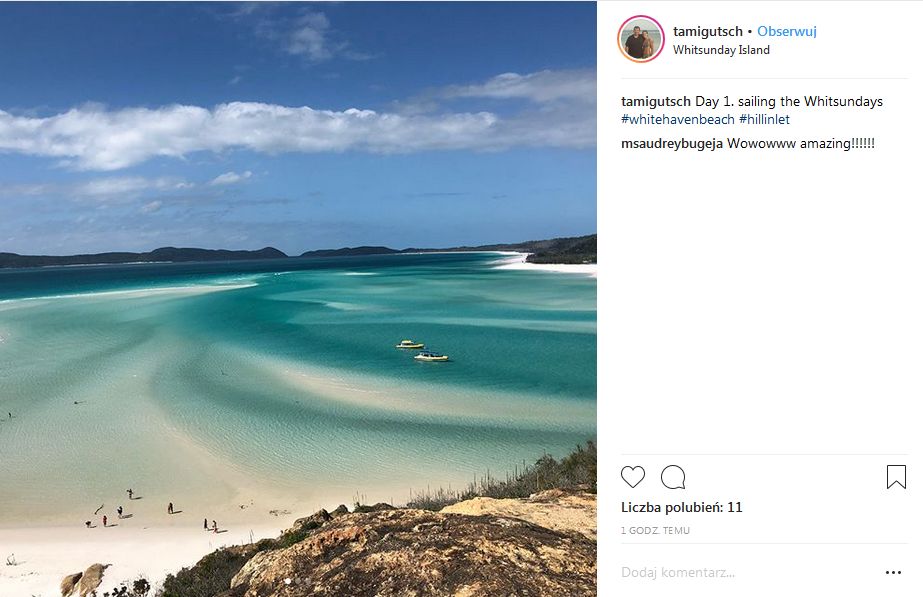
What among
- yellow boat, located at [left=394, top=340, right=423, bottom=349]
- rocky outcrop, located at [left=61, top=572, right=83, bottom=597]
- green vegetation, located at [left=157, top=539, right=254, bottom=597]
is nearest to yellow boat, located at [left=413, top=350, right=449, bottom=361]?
yellow boat, located at [left=394, top=340, right=423, bottom=349]

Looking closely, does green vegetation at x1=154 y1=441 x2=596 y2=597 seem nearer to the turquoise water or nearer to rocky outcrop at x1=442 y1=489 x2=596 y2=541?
rocky outcrop at x1=442 y1=489 x2=596 y2=541

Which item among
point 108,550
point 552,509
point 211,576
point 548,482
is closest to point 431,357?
point 108,550
